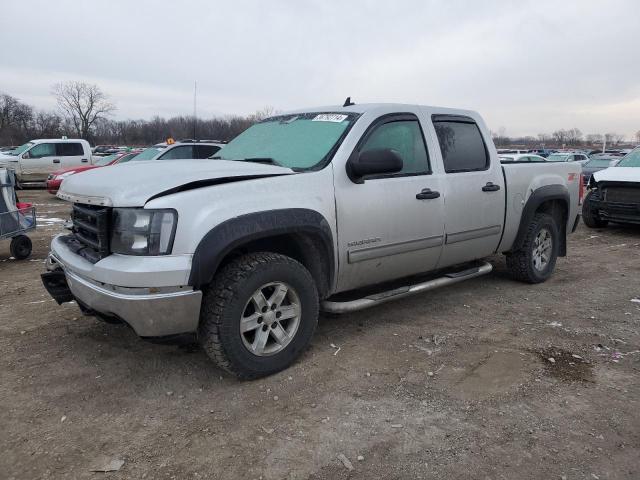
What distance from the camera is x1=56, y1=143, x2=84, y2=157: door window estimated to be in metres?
19.5

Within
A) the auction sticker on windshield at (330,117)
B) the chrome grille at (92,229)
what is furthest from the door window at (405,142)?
the chrome grille at (92,229)

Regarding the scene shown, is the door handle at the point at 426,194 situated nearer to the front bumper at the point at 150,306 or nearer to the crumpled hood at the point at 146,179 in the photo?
the crumpled hood at the point at 146,179

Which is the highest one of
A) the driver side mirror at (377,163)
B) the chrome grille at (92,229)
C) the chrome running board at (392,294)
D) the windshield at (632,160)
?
the windshield at (632,160)

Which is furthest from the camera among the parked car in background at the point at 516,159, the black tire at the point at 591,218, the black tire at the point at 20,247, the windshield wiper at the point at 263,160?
the black tire at the point at 591,218

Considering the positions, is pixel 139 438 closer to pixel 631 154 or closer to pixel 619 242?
pixel 619 242

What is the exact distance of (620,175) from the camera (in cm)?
938

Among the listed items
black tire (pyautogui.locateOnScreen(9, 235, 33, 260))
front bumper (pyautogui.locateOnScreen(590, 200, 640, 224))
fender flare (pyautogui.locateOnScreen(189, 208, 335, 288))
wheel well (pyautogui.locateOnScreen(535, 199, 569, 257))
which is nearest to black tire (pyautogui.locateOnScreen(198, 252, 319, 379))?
fender flare (pyautogui.locateOnScreen(189, 208, 335, 288))

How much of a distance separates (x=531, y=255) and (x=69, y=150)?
61.8 ft

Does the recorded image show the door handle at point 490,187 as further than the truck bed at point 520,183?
No

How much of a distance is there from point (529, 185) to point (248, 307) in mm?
3536

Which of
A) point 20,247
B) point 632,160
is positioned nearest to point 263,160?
point 20,247

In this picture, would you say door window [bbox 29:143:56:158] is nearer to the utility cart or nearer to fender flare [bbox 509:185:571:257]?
the utility cart

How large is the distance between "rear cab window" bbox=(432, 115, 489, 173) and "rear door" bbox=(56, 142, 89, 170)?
18.1 metres

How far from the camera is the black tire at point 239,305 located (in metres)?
3.09
